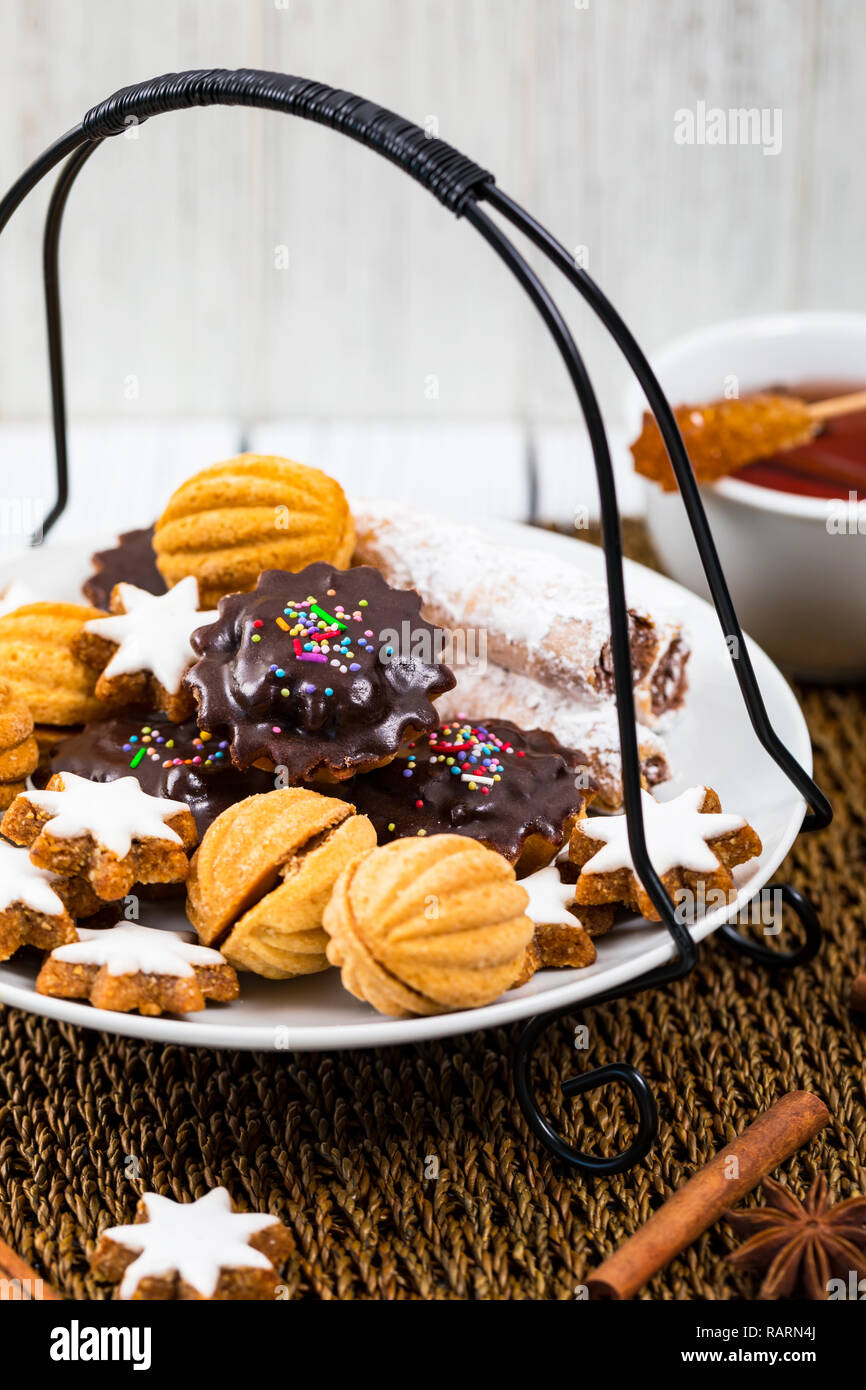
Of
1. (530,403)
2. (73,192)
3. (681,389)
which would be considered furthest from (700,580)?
(73,192)

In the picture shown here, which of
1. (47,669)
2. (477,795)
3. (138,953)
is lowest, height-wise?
(138,953)

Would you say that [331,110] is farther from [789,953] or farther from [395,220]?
[395,220]

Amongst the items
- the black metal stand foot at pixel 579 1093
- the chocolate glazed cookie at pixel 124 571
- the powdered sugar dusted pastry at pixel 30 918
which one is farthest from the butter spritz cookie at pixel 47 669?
the black metal stand foot at pixel 579 1093

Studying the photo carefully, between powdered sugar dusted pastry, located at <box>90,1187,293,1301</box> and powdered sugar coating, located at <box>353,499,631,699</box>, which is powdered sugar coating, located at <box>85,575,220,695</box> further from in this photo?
powdered sugar dusted pastry, located at <box>90,1187,293,1301</box>

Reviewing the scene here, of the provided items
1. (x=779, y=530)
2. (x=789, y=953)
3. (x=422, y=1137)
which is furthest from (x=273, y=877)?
(x=779, y=530)

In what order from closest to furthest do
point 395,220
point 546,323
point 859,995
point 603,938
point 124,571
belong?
point 546,323 → point 603,938 → point 859,995 → point 124,571 → point 395,220

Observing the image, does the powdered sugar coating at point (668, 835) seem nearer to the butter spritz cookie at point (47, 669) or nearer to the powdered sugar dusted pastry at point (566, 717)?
the powdered sugar dusted pastry at point (566, 717)

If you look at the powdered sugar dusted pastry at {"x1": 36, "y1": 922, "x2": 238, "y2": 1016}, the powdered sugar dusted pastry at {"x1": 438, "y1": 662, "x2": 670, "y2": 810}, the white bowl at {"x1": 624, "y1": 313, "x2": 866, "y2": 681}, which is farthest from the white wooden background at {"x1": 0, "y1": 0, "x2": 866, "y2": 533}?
the powdered sugar dusted pastry at {"x1": 36, "y1": 922, "x2": 238, "y2": 1016}
